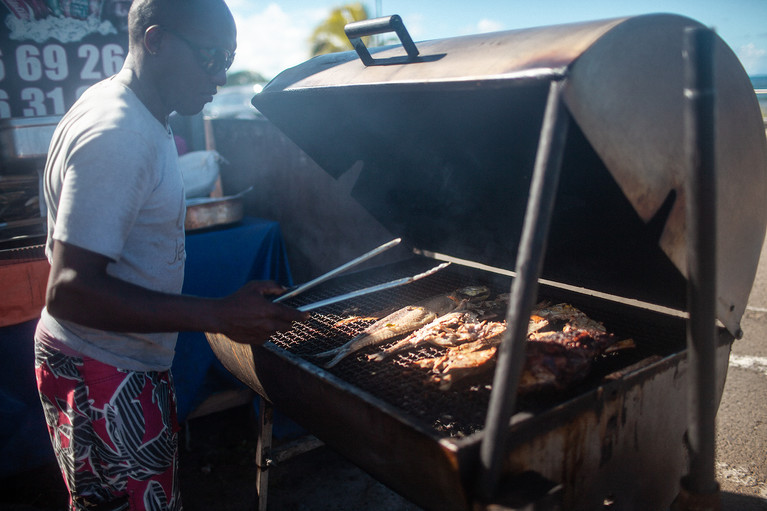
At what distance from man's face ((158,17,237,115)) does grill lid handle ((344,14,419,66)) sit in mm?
491

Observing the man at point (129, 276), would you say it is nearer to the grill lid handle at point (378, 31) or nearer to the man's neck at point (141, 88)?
the man's neck at point (141, 88)

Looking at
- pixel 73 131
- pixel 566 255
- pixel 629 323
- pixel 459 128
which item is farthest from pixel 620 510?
pixel 73 131

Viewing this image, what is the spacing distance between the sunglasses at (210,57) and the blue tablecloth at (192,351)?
7.35ft

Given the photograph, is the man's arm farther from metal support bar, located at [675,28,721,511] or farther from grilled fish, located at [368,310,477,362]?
metal support bar, located at [675,28,721,511]

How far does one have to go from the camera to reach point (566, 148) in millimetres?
2154

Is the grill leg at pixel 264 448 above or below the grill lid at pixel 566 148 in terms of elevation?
below

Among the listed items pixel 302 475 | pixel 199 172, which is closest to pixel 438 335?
pixel 302 475

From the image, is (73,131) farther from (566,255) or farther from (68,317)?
(566,255)

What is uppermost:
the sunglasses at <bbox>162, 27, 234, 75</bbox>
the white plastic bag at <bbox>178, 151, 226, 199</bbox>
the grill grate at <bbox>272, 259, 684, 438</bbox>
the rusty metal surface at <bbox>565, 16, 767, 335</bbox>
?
the sunglasses at <bbox>162, 27, 234, 75</bbox>

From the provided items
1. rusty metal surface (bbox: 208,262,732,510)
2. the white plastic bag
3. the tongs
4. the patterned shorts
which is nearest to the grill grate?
rusty metal surface (bbox: 208,262,732,510)

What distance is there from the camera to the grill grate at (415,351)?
197 centimetres

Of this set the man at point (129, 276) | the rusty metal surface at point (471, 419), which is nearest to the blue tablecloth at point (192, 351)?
the rusty metal surface at point (471, 419)

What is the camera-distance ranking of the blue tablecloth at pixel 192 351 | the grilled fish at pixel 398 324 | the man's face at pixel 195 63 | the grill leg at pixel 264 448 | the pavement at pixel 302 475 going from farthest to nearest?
the blue tablecloth at pixel 192 351 → the pavement at pixel 302 475 → the grill leg at pixel 264 448 → the grilled fish at pixel 398 324 → the man's face at pixel 195 63

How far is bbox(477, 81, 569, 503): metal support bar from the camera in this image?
4.48ft
